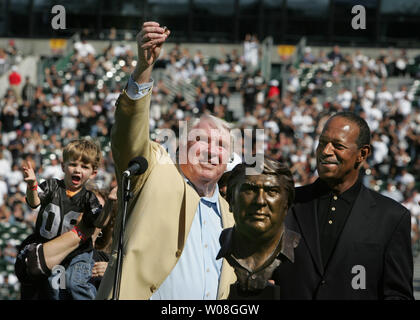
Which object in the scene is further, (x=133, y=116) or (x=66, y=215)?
(x=66, y=215)

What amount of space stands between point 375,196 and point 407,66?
21775mm

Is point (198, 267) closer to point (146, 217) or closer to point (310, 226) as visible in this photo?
point (146, 217)

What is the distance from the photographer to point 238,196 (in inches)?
129

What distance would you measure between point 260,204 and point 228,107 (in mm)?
18881

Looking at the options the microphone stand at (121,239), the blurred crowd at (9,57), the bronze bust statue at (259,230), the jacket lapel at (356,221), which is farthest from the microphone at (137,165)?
the blurred crowd at (9,57)

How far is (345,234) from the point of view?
3.68 meters

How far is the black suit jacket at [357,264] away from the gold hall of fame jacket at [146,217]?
0.30m

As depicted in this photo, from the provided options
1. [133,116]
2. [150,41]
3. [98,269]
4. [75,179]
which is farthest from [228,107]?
[150,41]

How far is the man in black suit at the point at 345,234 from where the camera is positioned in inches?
140

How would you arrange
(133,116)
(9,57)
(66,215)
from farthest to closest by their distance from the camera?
(9,57)
(66,215)
(133,116)

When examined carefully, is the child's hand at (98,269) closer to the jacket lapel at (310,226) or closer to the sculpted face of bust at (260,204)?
the jacket lapel at (310,226)

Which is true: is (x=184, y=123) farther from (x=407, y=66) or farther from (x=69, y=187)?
(x=407, y=66)

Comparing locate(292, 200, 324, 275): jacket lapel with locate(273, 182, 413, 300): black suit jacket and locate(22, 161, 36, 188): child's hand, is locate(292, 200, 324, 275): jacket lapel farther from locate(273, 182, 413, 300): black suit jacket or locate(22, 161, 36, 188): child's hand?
locate(22, 161, 36, 188): child's hand

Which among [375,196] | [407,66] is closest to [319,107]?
[407,66]
